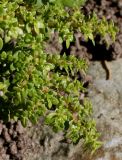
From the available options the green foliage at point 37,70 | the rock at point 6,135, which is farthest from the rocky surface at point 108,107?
the rock at point 6,135

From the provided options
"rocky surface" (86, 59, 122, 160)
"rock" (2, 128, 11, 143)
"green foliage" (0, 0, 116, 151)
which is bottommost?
"rock" (2, 128, 11, 143)

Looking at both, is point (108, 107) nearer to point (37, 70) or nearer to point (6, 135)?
point (6, 135)

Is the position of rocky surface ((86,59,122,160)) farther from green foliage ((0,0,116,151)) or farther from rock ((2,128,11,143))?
rock ((2,128,11,143))

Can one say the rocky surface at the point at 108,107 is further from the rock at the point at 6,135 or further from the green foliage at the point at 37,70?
the rock at the point at 6,135

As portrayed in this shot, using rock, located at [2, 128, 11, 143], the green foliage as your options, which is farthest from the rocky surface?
rock, located at [2, 128, 11, 143]

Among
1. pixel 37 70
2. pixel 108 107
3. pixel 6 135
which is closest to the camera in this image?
pixel 37 70

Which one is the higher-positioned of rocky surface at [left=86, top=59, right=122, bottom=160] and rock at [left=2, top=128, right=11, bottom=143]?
rocky surface at [left=86, top=59, right=122, bottom=160]

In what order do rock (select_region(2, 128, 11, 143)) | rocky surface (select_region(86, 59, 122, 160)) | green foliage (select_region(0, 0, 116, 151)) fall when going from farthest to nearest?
rock (select_region(2, 128, 11, 143))
rocky surface (select_region(86, 59, 122, 160))
green foliage (select_region(0, 0, 116, 151))

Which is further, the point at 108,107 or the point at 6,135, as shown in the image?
the point at 108,107

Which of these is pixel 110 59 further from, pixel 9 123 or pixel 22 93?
pixel 22 93

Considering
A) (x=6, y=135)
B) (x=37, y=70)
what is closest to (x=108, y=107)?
(x=6, y=135)
